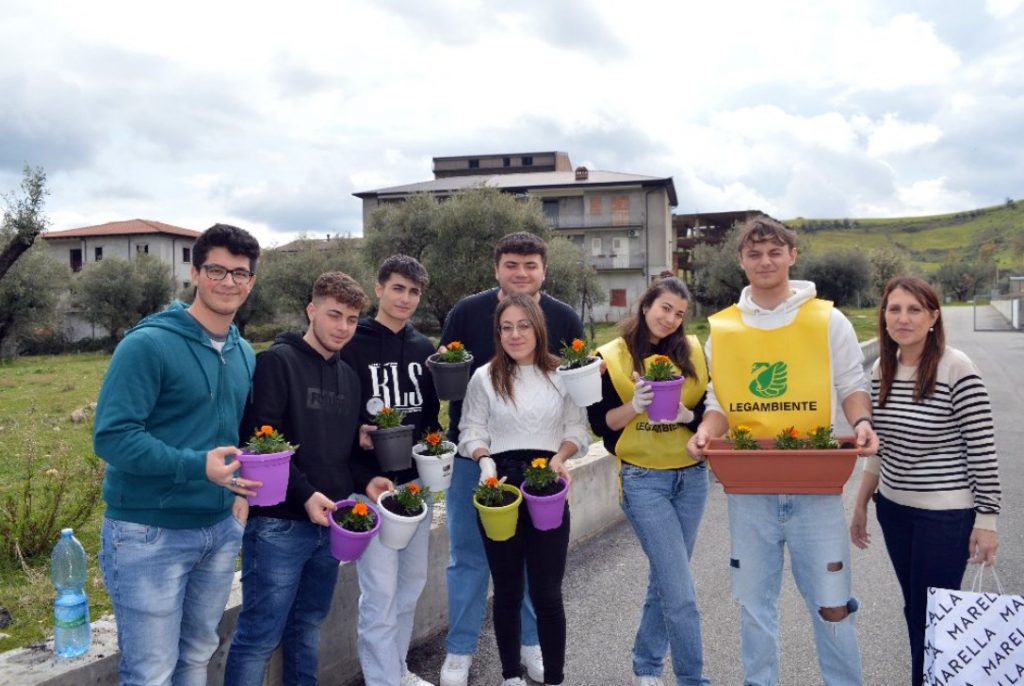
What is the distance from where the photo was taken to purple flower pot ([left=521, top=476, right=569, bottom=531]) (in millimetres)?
3256

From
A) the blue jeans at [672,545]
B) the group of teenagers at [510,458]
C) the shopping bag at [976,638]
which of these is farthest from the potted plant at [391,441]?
the shopping bag at [976,638]

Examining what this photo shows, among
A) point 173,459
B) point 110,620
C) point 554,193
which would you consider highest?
point 554,193

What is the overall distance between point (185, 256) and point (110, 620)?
207 feet

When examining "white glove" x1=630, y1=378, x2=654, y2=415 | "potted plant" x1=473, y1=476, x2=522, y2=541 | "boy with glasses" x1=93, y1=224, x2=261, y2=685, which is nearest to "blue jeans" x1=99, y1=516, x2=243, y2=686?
"boy with glasses" x1=93, y1=224, x2=261, y2=685

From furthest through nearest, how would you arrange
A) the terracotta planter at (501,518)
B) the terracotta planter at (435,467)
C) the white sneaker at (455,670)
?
the white sneaker at (455,670)
the terracotta planter at (435,467)
the terracotta planter at (501,518)

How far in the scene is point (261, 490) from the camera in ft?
9.10

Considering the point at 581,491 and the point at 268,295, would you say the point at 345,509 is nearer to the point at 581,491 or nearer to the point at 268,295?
the point at 581,491

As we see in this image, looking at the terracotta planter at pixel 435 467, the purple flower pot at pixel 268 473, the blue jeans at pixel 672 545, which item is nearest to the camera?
the purple flower pot at pixel 268 473

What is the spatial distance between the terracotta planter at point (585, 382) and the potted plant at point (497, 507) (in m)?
0.52

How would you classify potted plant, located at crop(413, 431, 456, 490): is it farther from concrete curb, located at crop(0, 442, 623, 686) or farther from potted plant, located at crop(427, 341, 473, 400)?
concrete curb, located at crop(0, 442, 623, 686)

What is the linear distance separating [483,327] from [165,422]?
186 cm

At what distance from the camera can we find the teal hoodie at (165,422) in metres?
2.47

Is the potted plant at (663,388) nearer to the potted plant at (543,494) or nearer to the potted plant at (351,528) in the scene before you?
the potted plant at (543,494)

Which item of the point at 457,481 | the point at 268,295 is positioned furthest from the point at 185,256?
the point at 457,481
